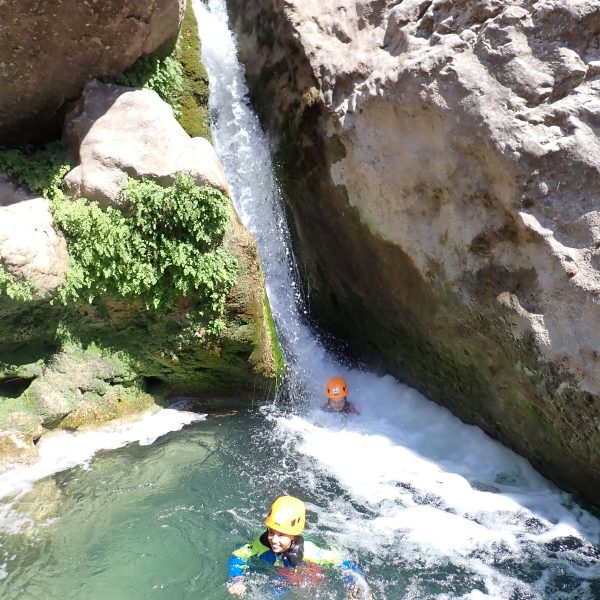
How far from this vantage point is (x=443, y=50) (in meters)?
5.48

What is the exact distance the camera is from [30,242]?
5.55 m

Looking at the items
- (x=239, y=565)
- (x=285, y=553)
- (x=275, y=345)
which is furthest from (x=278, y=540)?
(x=275, y=345)

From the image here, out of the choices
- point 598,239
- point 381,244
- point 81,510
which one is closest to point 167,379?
point 81,510

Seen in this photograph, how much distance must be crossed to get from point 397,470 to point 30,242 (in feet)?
14.2

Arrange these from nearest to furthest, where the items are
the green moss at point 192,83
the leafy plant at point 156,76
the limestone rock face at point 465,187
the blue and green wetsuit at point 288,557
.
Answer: the blue and green wetsuit at point 288,557, the limestone rock face at point 465,187, the leafy plant at point 156,76, the green moss at point 192,83

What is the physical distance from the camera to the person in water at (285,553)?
4480 millimetres

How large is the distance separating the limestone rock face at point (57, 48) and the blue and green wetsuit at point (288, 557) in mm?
4757

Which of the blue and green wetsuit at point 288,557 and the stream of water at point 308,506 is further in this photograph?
the stream of water at point 308,506

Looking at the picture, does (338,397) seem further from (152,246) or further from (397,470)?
(152,246)

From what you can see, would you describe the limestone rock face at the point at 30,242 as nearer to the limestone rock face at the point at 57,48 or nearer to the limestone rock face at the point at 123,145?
the limestone rock face at the point at 123,145

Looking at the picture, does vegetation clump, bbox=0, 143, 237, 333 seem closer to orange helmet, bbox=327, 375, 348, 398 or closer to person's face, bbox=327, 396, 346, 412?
orange helmet, bbox=327, 375, 348, 398

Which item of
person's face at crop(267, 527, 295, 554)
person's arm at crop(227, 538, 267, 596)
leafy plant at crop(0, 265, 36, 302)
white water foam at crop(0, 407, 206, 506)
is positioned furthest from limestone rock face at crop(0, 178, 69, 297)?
person's face at crop(267, 527, 295, 554)

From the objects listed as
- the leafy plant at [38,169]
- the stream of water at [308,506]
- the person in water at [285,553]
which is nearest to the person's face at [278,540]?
the person in water at [285,553]

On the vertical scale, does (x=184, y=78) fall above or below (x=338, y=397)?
above
